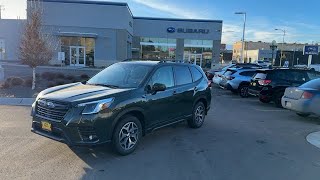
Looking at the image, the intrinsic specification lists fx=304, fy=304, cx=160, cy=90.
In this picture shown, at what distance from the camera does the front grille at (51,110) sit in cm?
514

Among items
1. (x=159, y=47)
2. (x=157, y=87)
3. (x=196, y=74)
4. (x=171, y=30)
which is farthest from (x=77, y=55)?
(x=157, y=87)

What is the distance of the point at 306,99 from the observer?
30.9 feet

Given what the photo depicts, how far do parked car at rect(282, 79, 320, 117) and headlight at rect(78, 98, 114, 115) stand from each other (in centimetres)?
680

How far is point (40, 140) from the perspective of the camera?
639 centimetres

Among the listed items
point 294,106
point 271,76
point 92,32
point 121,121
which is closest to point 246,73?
point 271,76

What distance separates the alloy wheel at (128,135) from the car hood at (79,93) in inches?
27.6

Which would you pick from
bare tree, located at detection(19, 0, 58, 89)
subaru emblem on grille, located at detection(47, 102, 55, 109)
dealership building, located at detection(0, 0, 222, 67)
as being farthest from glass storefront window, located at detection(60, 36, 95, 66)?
subaru emblem on grille, located at detection(47, 102, 55, 109)

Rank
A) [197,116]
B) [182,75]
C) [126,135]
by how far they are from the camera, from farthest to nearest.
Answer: [197,116] → [182,75] → [126,135]

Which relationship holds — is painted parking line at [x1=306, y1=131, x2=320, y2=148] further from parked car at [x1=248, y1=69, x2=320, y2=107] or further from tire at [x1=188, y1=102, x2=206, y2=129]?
parked car at [x1=248, y1=69, x2=320, y2=107]

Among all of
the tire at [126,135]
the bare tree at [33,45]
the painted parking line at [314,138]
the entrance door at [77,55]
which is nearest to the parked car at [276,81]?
the painted parking line at [314,138]

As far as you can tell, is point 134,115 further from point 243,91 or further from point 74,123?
point 243,91

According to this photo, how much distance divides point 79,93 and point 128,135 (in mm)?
1210

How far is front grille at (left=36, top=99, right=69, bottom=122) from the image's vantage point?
5137 mm

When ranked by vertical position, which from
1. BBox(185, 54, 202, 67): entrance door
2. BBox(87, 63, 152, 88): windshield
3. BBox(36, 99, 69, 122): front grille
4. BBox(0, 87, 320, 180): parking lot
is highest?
BBox(185, 54, 202, 67): entrance door
